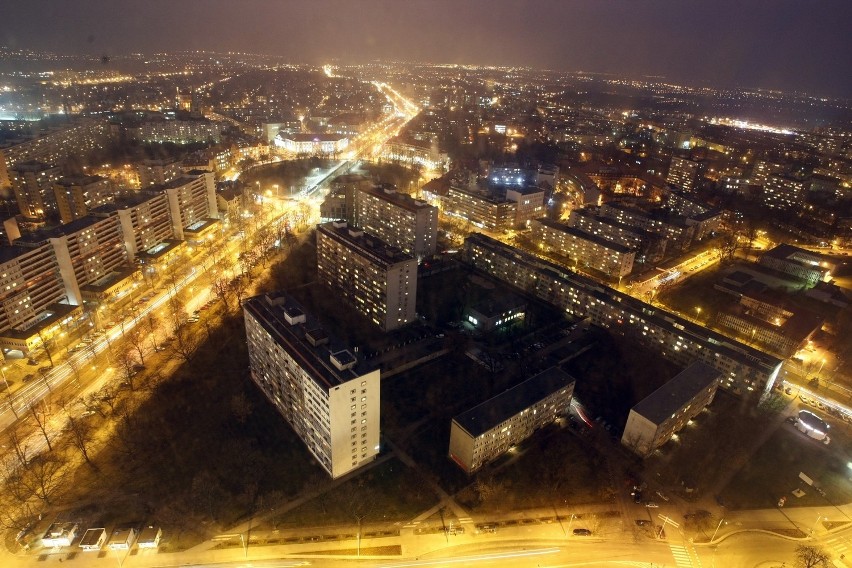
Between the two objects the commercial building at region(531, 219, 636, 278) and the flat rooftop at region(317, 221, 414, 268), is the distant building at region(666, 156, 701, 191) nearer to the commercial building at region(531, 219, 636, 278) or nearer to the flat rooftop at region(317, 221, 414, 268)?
the commercial building at region(531, 219, 636, 278)

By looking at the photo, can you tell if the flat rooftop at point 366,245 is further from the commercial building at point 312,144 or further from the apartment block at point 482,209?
the commercial building at point 312,144

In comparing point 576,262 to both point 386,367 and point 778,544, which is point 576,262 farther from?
point 778,544

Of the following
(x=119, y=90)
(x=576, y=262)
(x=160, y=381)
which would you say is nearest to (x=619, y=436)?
(x=576, y=262)

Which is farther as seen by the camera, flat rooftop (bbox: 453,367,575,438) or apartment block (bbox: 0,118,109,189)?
apartment block (bbox: 0,118,109,189)

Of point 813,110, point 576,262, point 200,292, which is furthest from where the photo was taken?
point 813,110

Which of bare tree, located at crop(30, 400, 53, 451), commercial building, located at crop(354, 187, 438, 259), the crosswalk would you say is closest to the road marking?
the crosswalk
